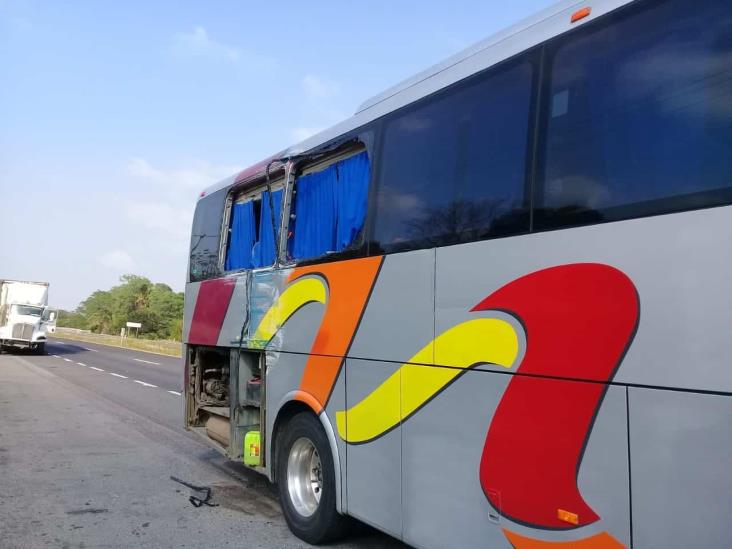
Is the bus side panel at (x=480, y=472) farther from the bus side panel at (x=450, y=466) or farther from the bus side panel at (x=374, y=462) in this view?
the bus side panel at (x=374, y=462)

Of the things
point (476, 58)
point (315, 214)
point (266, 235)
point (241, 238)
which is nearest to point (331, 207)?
point (315, 214)

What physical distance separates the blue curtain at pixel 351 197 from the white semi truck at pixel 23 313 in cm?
3108

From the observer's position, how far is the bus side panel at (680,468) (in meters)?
Result: 2.31

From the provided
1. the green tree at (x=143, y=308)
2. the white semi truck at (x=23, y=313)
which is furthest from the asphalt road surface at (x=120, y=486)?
the green tree at (x=143, y=308)

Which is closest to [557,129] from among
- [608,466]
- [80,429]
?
[608,466]

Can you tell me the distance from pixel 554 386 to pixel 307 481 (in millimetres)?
3087

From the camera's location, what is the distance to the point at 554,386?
2.99 m

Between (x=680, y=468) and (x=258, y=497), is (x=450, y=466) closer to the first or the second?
(x=680, y=468)

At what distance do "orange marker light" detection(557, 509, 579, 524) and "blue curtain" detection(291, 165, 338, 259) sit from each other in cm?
277

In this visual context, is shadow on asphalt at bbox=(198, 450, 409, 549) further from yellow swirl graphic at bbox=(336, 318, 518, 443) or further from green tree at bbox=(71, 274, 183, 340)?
green tree at bbox=(71, 274, 183, 340)

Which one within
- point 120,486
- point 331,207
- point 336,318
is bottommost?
point 120,486

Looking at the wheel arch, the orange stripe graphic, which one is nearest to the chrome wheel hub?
the wheel arch

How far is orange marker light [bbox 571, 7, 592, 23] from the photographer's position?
123 inches

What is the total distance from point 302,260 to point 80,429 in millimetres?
7246
